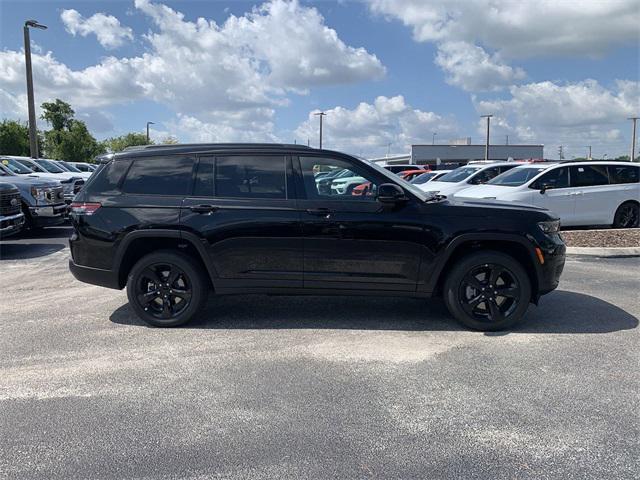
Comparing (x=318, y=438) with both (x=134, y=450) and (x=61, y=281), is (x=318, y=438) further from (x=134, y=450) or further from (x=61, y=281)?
(x=61, y=281)

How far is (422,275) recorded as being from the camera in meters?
5.03

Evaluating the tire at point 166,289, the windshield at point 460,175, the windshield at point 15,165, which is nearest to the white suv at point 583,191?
the windshield at point 460,175

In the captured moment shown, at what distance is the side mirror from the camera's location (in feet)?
16.0

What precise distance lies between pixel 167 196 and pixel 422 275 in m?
2.62

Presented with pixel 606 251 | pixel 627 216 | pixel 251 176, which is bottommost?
pixel 606 251

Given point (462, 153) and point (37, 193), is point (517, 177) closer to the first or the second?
point (37, 193)

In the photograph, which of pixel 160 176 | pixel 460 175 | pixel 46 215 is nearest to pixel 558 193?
pixel 460 175

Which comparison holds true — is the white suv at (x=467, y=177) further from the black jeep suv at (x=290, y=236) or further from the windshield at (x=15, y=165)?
the windshield at (x=15, y=165)

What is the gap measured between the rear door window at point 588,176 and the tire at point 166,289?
918 cm

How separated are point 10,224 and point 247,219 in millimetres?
6679

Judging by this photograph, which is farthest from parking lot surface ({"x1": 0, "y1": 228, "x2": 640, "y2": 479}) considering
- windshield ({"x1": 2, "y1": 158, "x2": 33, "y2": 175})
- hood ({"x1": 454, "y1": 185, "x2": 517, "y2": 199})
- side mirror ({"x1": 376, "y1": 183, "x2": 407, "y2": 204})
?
windshield ({"x1": 2, "y1": 158, "x2": 33, "y2": 175})

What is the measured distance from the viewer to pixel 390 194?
4.89 meters

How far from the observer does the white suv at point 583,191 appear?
36.2 ft

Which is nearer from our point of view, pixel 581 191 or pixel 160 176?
pixel 160 176
